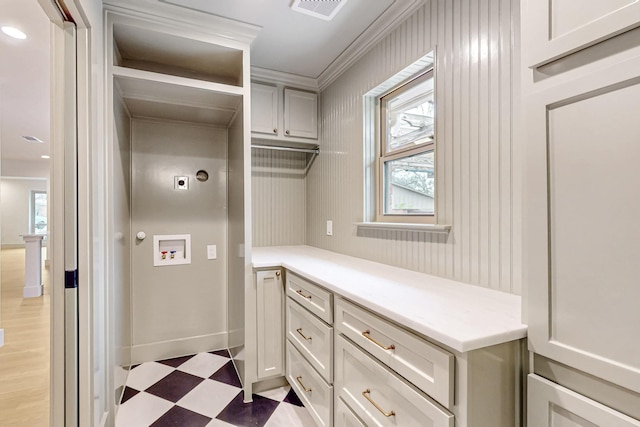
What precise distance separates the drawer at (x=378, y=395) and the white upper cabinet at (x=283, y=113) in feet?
6.03

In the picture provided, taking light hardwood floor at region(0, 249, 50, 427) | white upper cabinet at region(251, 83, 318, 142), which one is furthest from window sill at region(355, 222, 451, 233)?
light hardwood floor at region(0, 249, 50, 427)

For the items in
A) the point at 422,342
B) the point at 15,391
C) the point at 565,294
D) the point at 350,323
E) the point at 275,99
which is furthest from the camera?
the point at 275,99

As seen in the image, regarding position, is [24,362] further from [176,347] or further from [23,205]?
[23,205]

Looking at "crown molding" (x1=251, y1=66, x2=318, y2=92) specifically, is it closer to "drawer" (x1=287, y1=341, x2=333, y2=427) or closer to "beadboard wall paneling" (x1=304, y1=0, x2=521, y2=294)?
"beadboard wall paneling" (x1=304, y1=0, x2=521, y2=294)

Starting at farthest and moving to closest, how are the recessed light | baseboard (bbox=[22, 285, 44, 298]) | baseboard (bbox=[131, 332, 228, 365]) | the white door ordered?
baseboard (bbox=[22, 285, 44, 298]), baseboard (bbox=[131, 332, 228, 365]), the recessed light, the white door

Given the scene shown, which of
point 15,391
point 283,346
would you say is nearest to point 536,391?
point 283,346

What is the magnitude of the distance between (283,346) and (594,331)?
1.72 meters

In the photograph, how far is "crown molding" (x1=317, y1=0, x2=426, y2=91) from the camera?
1.74 meters

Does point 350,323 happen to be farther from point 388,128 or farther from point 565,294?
point 388,128

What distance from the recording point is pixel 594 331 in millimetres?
731

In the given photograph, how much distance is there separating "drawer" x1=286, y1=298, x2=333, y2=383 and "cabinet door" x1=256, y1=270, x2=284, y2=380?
86mm

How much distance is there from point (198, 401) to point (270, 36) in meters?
2.45

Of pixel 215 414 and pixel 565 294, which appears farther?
pixel 215 414

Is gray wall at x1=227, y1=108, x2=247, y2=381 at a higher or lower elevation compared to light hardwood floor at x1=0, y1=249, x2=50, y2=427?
higher
